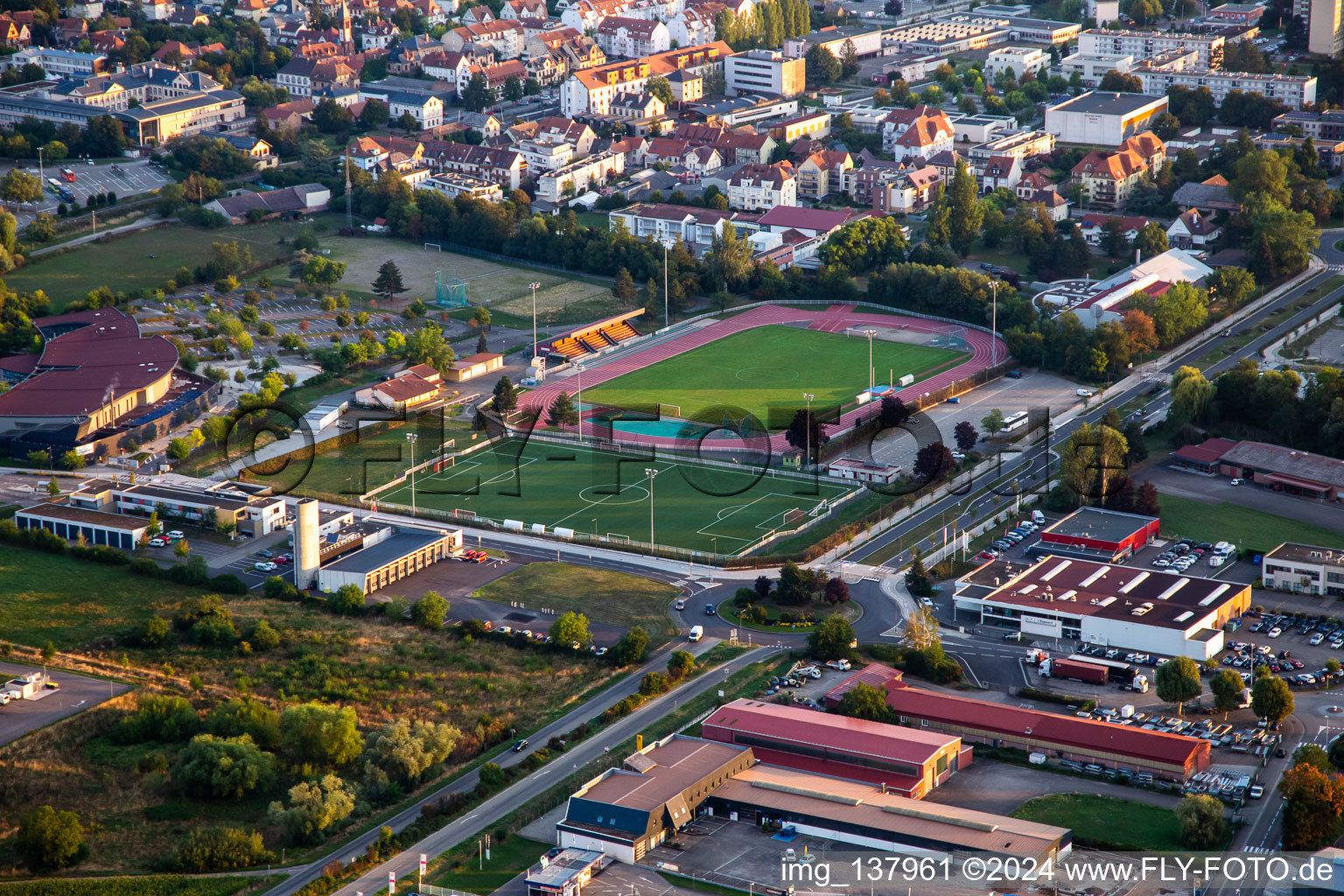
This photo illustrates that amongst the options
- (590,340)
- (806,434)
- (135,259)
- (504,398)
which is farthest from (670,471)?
(135,259)

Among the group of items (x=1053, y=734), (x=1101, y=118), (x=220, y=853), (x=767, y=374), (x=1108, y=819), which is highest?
(x=1101, y=118)

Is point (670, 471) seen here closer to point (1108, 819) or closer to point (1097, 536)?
point (1097, 536)

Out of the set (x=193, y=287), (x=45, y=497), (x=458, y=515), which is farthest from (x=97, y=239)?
(x=458, y=515)

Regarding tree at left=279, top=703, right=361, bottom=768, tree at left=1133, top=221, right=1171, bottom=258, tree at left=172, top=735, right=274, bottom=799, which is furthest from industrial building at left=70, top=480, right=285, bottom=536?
tree at left=1133, top=221, right=1171, bottom=258

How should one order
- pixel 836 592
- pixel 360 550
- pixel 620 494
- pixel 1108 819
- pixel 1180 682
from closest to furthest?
pixel 1108 819, pixel 1180 682, pixel 836 592, pixel 360 550, pixel 620 494

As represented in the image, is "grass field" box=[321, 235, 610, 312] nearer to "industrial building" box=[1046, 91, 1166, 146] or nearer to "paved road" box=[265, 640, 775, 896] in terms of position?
"industrial building" box=[1046, 91, 1166, 146]

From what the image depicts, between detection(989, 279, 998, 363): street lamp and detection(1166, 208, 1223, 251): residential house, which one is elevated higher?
detection(1166, 208, 1223, 251): residential house
